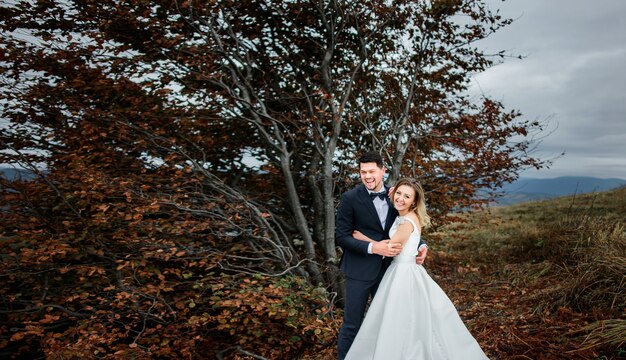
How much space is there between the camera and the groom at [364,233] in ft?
14.0

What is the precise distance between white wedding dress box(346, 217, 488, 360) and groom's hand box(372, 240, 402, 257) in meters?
0.33

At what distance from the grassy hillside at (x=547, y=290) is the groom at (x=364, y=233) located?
2004 mm

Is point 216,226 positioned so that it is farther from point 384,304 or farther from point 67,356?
point 384,304

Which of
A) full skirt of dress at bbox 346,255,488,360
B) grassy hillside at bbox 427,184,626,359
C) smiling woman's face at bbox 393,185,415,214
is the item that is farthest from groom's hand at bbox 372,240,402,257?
grassy hillside at bbox 427,184,626,359

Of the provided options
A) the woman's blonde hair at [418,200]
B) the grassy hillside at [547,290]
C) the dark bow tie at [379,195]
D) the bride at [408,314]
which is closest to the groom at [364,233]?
the dark bow tie at [379,195]

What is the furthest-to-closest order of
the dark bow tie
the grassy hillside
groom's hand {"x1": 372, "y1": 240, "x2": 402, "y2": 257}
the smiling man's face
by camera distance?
1. the grassy hillside
2. the dark bow tie
3. the smiling man's face
4. groom's hand {"x1": 372, "y1": 240, "x2": 402, "y2": 257}

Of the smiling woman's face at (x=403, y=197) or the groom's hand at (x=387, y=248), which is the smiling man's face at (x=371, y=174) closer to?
the smiling woman's face at (x=403, y=197)

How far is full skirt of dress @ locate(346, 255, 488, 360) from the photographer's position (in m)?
3.98

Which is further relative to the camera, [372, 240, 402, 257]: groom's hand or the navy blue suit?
the navy blue suit

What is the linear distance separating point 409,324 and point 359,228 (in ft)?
3.68

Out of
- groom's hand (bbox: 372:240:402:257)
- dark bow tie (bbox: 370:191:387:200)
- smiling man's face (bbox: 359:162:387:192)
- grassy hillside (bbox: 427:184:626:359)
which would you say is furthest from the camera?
grassy hillside (bbox: 427:184:626:359)

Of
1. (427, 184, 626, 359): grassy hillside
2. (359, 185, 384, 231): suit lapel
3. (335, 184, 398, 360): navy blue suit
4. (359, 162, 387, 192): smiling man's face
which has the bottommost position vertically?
(427, 184, 626, 359): grassy hillside

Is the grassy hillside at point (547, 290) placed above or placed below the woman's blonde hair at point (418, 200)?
below

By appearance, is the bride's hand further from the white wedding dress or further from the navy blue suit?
the white wedding dress
